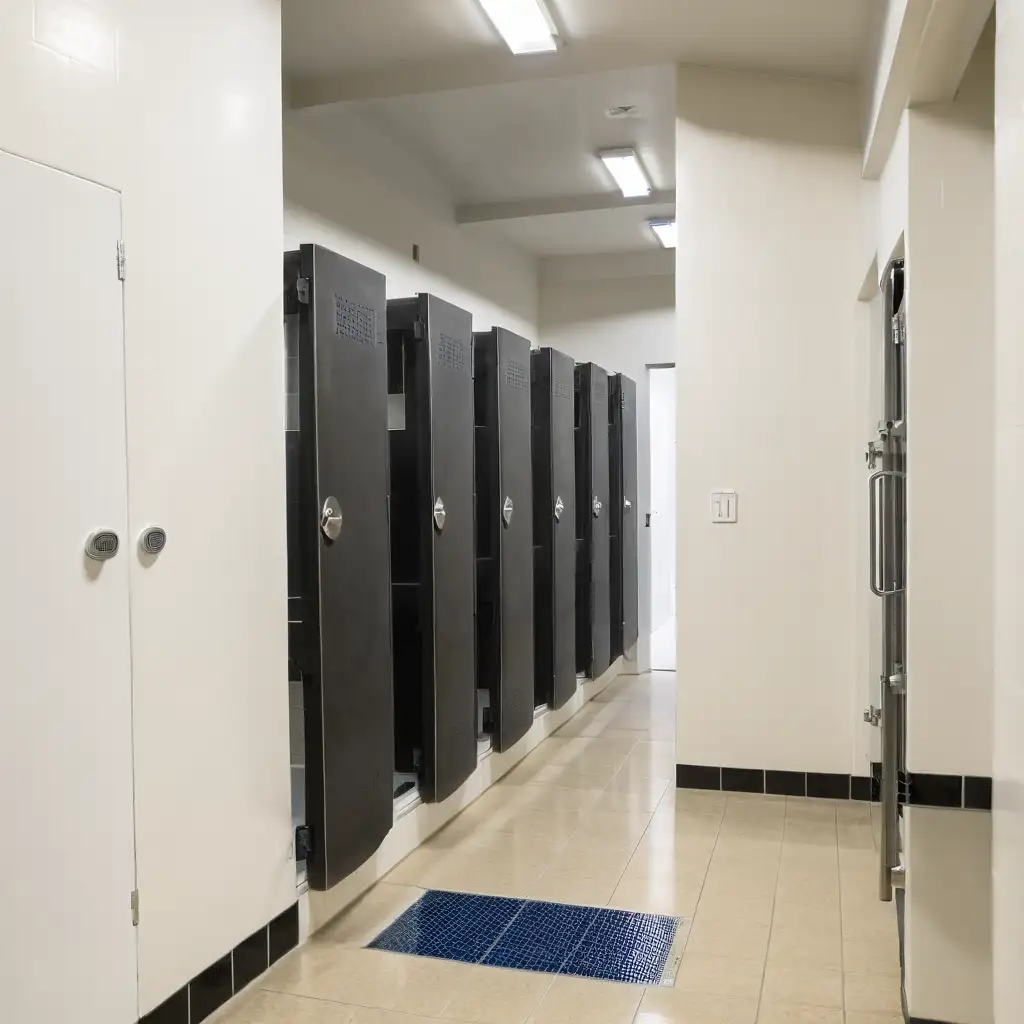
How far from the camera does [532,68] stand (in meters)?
4.07

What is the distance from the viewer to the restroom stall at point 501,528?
4.30 metres

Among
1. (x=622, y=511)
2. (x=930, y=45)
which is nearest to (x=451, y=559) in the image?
(x=930, y=45)

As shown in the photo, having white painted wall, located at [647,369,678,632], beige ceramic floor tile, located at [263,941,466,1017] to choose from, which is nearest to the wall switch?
beige ceramic floor tile, located at [263,941,466,1017]

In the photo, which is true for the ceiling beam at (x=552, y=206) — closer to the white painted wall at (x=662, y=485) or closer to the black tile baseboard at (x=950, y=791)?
the white painted wall at (x=662, y=485)

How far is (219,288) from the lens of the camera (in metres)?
2.59

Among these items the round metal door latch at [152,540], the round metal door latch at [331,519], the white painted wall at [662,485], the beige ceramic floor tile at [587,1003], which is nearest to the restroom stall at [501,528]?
the round metal door latch at [331,519]

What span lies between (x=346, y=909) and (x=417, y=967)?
47 cm

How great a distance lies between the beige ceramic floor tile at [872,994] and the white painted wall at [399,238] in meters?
3.58

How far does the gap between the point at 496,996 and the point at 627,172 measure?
14.6ft

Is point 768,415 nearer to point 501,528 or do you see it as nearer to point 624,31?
point 501,528

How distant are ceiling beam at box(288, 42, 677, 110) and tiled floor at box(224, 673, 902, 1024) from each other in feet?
10.0

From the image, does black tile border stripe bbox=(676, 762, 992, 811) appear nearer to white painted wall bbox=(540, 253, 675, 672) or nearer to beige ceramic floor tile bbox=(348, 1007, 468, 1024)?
beige ceramic floor tile bbox=(348, 1007, 468, 1024)

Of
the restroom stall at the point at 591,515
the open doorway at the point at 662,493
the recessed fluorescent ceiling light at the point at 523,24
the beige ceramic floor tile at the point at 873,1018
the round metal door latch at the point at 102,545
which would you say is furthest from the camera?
the open doorway at the point at 662,493

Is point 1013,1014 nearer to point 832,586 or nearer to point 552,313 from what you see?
point 832,586
